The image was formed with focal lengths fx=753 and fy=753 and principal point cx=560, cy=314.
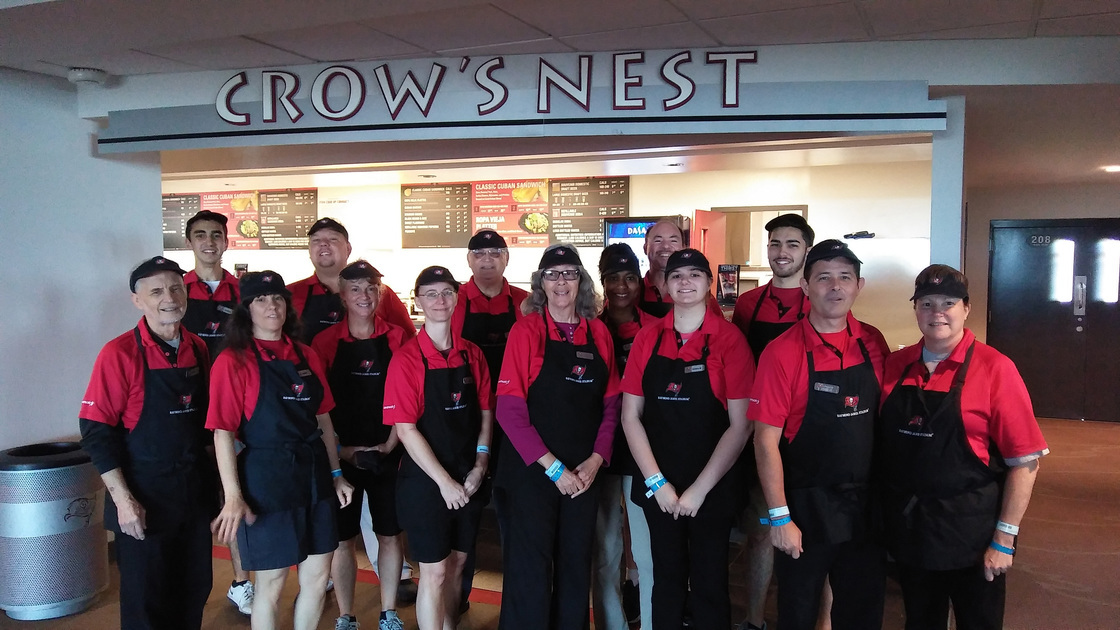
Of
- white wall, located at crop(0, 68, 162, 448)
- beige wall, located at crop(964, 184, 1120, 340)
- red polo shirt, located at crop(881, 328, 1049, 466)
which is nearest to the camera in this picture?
red polo shirt, located at crop(881, 328, 1049, 466)

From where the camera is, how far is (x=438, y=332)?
2.73m

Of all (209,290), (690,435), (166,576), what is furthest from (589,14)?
(166,576)

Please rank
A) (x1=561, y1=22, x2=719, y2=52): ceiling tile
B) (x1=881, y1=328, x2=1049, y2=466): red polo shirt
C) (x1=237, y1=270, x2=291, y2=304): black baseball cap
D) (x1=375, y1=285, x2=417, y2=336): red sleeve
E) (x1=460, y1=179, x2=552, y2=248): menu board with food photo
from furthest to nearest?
(x1=460, y1=179, x2=552, y2=248): menu board with food photo, (x1=375, y1=285, x2=417, y2=336): red sleeve, (x1=561, y1=22, x2=719, y2=52): ceiling tile, (x1=237, y1=270, x2=291, y2=304): black baseball cap, (x1=881, y1=328, x2=1049, y2=466): red polo shirt

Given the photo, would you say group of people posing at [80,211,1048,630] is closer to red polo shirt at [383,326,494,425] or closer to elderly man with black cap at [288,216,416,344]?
red polo shirt at [383,326,494,425]

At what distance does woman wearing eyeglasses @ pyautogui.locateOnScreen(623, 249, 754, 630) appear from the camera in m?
2.48

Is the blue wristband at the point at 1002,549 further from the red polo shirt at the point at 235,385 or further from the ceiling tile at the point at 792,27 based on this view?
the red polo shirt at the point at 235,385

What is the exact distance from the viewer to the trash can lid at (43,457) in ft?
10.9

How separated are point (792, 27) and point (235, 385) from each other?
259 cm

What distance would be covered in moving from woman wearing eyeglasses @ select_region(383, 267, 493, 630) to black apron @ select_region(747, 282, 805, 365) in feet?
3.70

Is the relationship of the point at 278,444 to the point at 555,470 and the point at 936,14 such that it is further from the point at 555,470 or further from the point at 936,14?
the point at 936,14

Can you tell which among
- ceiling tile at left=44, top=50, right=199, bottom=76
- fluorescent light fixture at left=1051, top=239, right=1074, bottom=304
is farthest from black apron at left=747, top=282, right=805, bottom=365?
fluorescent light fixture at left=1051, top=239, right=1074, bottom=304

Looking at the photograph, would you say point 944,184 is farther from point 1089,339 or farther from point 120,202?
point 1089,339

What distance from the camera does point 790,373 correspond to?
230 centimetres

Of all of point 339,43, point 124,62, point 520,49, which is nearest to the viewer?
point 339,43
